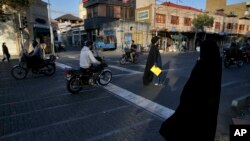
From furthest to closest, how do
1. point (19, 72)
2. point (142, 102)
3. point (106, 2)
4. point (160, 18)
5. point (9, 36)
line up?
point (106, 2) → point (160, 18) → point (9, 36) → point (19, 72) → point (142, 102)

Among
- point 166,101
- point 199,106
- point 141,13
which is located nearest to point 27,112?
point 166,101

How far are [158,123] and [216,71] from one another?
2475mm

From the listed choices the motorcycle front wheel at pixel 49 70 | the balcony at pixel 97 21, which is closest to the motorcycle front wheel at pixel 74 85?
the motorcycle front wheel at pixel 49 70

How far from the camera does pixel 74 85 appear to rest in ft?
23.1

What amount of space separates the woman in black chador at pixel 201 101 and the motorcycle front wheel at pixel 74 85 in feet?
16.3

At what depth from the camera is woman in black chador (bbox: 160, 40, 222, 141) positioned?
8.04 feet

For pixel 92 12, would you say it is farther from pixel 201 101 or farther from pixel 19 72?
pixel 201 101

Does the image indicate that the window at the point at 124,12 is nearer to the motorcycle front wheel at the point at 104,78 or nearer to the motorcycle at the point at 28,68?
the motorcycle at the point at 28,68

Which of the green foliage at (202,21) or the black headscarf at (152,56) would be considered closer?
the black headscarf at (152,56)

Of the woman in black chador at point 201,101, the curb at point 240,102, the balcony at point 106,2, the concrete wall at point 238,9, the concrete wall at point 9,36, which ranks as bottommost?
the curb at point 240,102

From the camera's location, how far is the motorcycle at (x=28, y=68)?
951cm

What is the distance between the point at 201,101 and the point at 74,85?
536 centimetres

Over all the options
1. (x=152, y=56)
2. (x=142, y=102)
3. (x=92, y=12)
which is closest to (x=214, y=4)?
(x=92, y=12)

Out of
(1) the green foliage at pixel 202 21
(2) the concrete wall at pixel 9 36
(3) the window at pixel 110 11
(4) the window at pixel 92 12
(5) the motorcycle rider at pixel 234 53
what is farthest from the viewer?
A: (4) the window at pixel 92 12
